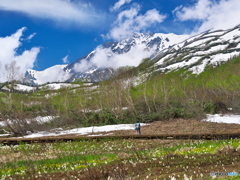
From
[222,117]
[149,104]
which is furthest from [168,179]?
[149,104]

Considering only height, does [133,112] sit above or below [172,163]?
above

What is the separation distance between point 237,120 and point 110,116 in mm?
21267

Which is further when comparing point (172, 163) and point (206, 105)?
point (206, 105)

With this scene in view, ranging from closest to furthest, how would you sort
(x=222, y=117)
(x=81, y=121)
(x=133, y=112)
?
(x=222, y=117) → (x=133, y=112) → (x=81, y=121)

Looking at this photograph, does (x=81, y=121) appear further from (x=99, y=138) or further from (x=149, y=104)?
(x=99, y=138)

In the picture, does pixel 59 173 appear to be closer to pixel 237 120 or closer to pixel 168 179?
pixel 168 179

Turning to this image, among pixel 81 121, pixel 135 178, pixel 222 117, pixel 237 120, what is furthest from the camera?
pixel 81 121

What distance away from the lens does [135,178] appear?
8.75 metres

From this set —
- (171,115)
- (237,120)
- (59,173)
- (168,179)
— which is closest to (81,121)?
(171,115)

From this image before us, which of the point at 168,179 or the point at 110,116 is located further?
the point at 110,116

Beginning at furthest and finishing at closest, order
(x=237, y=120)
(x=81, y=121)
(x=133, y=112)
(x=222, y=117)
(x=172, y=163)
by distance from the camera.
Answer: (x=81, y=121) → (x=133, y=112) → (x=222, y=117) → (x=237, y=120) → (x=172, y=163)

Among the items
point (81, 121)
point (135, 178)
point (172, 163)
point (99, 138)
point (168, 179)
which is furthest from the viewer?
point (81, 121)

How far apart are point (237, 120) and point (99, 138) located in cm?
2600

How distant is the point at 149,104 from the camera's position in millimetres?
54875
